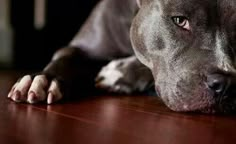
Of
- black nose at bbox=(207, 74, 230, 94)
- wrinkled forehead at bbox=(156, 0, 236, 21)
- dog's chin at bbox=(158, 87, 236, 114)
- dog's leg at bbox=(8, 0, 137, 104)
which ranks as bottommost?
dog's chin at bbox=(158, 87, 236, 114)

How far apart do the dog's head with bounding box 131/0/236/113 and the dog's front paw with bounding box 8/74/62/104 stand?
0.30 metres

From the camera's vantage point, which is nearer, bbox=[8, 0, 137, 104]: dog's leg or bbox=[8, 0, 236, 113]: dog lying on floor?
bbox=[8, 0, 236, 113]: dog lying on floor

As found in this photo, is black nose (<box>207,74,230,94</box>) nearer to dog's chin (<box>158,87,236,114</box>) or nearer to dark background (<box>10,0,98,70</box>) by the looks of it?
dog's chin (<box>158,87,236,114</box>)

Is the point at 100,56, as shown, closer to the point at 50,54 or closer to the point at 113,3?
the point at 113,3

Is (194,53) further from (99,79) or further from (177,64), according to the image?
(99,79)

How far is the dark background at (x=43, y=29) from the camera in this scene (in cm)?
284

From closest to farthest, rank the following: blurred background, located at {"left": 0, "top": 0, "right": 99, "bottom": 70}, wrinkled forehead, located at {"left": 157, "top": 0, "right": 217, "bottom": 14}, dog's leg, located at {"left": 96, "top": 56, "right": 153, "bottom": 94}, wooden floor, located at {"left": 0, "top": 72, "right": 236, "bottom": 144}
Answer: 1. wooden floor, located at {"left": 0, "top": 72, "right": 236, "bottom": 144}
2. wrinkled forehead, located at {"left": 157, "top": 0, "right": 217, "bottom": 14}
3. dog's leg, located at {"left": 96, "top": 56, "right": 153, "bottom": 94}
4. blurred background, located at {"left": 0, "top": 0, "right": 99, "bottom": 70}

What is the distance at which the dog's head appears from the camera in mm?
1420

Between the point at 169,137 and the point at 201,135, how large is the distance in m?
0.09

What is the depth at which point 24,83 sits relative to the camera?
1.53 metres

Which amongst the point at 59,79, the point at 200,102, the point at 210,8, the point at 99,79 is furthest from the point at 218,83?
the point at 99,79

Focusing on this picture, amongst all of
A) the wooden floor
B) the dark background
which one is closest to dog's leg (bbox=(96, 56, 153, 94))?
the wooden floor

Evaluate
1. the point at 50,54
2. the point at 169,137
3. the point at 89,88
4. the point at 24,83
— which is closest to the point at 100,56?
the point at 89,88

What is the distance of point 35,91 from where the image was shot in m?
1.51
